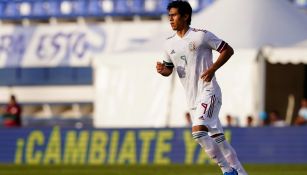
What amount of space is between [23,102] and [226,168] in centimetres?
2568

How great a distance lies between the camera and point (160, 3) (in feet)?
126

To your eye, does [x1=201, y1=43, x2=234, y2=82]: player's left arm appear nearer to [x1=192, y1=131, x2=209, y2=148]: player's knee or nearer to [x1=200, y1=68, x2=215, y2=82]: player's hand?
[x1=200, y1=68, x2=215, y2=82]: player's hand

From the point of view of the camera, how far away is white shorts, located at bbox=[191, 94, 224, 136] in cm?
1199

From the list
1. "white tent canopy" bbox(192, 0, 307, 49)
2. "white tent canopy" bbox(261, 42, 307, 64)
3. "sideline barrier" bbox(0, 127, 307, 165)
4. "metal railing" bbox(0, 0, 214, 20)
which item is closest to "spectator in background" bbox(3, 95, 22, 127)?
"sideline barrier" bbox(0, 127, 307, 165)

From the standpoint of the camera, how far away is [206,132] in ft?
39.4

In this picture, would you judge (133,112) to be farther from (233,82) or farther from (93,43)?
(93,43)

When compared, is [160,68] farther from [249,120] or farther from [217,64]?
[249,120]

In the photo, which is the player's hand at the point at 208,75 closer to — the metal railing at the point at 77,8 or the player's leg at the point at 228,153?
the player's leg at the point at 228,153

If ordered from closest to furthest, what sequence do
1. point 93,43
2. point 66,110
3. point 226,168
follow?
point 226,168 < point 93,43 < point 66,110

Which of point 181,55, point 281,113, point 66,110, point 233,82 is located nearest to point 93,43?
point 66,110

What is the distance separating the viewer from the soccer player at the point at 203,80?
11891mm

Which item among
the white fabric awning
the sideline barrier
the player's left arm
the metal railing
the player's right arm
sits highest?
the player's left arm

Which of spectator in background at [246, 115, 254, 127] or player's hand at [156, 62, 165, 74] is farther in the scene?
spectator in background at [246, 115, 254, 127]

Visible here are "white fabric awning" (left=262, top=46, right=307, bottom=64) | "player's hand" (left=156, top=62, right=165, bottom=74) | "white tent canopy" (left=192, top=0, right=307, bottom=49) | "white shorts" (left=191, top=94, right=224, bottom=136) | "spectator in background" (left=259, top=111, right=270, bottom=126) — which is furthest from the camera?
"white tent canopy" (left=192, top=0, right=307, bottom=49)
